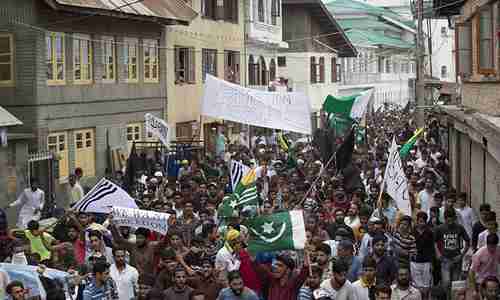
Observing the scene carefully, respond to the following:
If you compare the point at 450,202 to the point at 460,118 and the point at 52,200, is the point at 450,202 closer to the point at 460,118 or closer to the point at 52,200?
the point at 460,118

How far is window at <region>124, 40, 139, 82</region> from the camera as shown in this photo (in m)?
28.9

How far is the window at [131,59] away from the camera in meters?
28.9

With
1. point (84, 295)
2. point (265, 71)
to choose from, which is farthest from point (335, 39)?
point (84, 295)

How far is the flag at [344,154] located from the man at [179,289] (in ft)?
33.9

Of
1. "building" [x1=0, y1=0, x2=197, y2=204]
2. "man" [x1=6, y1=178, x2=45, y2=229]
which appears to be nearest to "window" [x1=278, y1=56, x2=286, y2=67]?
"building" [x1=0, y1=0, x2=197, y2=204]

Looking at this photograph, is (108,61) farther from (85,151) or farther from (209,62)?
(209,62)

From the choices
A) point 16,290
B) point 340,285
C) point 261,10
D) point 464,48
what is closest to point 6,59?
point 464,48

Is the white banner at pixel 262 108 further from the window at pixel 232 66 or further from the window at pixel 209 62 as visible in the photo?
the window at pixel 232 66

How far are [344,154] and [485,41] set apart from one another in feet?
11.0

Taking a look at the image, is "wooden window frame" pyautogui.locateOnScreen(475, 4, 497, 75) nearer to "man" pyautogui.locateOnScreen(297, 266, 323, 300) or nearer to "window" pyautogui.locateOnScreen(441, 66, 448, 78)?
"man" pyautogui.locateOnScreen(297, 266, 323, 300)

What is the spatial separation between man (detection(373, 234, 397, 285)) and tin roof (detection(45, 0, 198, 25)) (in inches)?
511

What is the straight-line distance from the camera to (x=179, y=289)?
10266mm

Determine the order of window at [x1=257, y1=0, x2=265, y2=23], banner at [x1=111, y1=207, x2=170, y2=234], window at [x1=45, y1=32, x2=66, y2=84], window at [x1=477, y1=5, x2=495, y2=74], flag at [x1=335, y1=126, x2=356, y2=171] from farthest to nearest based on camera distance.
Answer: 1. window at [x1=257, y1=0, x2=265, y2=23]
2. window at [x1=45, y1=32, x2=66, y2=84]
3. flag at [x1=335, y1=126, x2=356, y2=171]
4. window at [x1=477, y1=5, x2=495, y2=74]
5. banner at [x1=111, y1=207, x2=170, y2=234]

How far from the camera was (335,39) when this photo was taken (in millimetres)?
55656
